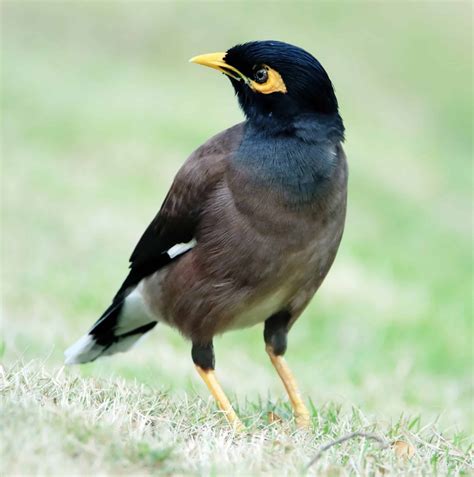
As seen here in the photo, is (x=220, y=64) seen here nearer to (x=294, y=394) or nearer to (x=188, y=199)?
(x=188, y=199)

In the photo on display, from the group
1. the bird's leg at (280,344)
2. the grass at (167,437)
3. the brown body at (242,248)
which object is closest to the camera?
the grass at (167,437)

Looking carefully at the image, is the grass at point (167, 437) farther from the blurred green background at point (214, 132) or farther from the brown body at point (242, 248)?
the blurred green background at point (214, 132)

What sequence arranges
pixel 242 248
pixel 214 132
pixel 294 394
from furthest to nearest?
1. pixel 214 132
2. pixel 294 394
3. pixel 242 248

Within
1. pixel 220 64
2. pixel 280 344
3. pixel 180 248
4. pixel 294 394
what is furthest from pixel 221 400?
pixel 220 64

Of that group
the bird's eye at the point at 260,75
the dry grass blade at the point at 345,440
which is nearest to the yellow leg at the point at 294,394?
the dry grass blade at the point at 345,440

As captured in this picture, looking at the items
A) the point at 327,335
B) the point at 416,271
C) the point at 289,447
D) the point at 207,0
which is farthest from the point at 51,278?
the point at 207,0

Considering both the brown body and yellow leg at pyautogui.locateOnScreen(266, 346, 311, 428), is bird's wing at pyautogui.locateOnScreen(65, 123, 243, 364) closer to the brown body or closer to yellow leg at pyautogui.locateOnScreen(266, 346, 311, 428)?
the brown body

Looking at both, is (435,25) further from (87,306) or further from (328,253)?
(328,253)
